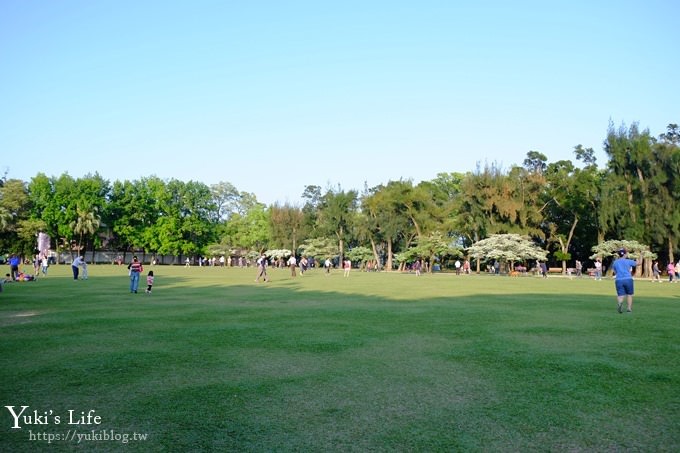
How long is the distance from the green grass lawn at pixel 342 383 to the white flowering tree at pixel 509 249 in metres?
42.2

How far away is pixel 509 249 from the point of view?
55.8 metres

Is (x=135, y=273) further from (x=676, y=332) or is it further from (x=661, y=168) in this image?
(x=661, y=168)

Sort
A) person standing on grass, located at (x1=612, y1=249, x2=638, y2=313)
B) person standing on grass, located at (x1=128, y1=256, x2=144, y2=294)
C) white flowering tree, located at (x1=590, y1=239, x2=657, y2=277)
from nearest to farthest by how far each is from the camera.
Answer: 1. person standing on grass, located at (x1=612, y1=249, x2=638, y2=313)
2. person standing on grass, located at (x1=128, y1=256, x2=144, y2=294)
3. white flowering tree, located at (x1=590, y1=239, x2=657, y2=277)

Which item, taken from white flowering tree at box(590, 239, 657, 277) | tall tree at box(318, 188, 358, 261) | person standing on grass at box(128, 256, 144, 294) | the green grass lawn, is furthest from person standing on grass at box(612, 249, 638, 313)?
tall tree at box(318, 188, 358, 261)

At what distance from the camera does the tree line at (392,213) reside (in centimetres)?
5400

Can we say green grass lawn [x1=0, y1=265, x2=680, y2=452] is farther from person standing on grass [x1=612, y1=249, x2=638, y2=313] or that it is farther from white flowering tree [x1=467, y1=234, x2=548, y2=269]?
white flowering tree [x1=467, y1=234, x2=548, y2=269]

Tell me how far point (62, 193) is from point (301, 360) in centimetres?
8155

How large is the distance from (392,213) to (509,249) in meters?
17.7

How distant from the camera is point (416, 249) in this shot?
2398 inches

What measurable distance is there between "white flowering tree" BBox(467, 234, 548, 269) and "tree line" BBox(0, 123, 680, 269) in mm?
3374

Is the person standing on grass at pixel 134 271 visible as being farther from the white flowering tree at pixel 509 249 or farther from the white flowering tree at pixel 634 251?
the white flowering tree at pixel 634 251

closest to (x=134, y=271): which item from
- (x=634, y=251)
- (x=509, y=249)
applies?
(x=509, y=249)

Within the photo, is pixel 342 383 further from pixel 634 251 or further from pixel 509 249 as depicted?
pixel 634 251

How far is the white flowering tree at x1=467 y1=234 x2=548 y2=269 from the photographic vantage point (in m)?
54.5
